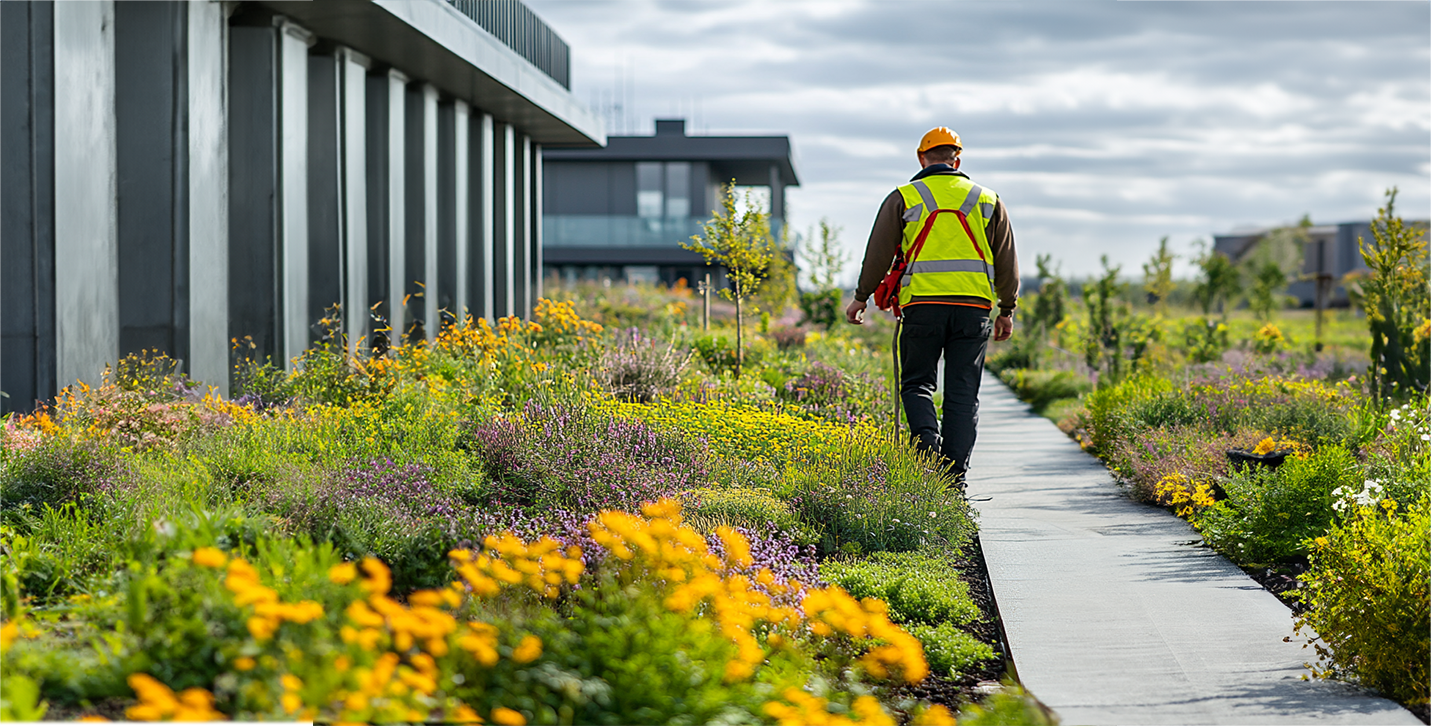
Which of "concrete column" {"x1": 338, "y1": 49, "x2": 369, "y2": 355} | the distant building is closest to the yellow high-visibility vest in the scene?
"concrete column" {"x1": 338, "y1": 49, "x2": 369, "y2": 355}

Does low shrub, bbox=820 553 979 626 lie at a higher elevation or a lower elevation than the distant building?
lower

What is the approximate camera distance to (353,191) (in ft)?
38.8

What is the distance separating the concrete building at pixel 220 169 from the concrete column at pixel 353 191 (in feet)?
0.10

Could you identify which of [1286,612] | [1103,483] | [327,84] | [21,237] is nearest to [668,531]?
[1286,612]

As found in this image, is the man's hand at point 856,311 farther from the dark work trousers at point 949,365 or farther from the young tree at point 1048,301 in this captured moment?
the young tree at point 1048,301

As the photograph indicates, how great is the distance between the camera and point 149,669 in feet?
8.30

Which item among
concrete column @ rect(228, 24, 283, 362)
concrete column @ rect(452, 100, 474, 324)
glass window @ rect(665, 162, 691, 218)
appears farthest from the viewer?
glass window @ rect(665, 162, 691, 218)

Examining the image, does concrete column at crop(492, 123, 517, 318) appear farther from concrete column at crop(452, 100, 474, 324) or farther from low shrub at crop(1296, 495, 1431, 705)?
low shrub at crop(1296, 495, 1431, 705)

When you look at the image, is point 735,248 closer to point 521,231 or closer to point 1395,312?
point 1395,312

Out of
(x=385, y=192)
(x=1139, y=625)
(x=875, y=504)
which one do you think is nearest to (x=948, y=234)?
(x=875, y=504)

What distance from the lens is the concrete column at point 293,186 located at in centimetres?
1016

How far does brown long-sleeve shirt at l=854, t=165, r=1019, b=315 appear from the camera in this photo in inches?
248

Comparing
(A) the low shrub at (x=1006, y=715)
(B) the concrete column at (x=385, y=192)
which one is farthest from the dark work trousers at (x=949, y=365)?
(B) the concrete column at (x=385, y=192)

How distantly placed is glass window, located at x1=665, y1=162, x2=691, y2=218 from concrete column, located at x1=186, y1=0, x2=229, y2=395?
28824mm
